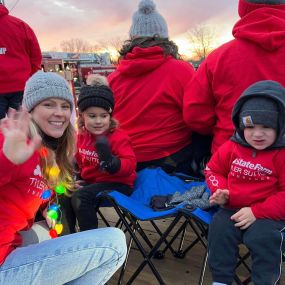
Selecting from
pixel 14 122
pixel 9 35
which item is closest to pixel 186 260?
pixel 14 122

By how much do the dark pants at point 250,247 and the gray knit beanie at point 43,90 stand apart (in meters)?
1.01

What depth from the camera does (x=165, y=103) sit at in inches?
111

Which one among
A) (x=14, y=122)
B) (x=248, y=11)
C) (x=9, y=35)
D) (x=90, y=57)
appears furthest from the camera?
(x=90, y=57)

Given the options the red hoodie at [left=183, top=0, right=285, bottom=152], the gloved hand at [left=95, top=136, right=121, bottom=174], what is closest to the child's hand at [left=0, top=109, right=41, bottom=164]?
the gloved hand at [left=95, top=136, right=121, bottom=174]

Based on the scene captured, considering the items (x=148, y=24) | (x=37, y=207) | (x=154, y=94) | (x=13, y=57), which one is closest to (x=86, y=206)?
(x=37, y=207)

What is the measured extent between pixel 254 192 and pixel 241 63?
2.51ft

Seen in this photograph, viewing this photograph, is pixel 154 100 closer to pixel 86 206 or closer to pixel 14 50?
pixel 86 206

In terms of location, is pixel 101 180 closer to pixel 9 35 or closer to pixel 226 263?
pixel 226 263

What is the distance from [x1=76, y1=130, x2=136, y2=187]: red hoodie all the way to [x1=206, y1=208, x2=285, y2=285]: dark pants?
0.76 metres

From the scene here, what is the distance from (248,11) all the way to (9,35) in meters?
2.31

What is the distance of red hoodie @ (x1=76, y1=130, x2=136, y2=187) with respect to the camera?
2639 mm

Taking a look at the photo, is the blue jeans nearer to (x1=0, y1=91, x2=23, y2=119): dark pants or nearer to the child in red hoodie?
the child in red hoodie

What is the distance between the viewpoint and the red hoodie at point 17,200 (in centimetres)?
167

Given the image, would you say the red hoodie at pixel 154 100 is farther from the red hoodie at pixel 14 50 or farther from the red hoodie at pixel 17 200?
the red hoodie at pixel 14 50
